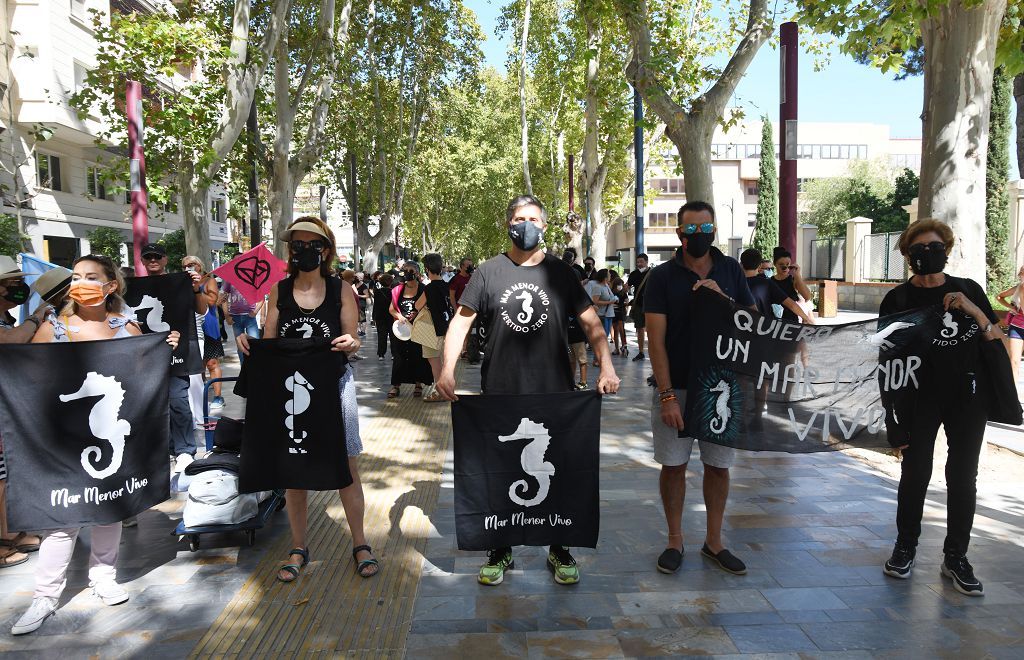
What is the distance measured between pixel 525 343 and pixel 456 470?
0.77m

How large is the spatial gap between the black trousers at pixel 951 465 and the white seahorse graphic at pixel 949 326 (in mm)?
340

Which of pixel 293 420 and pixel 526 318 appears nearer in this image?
pixel 526 318

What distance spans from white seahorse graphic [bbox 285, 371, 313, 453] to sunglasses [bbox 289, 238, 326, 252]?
687mm

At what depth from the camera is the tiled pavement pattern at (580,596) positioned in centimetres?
367

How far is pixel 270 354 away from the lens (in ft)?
14.4

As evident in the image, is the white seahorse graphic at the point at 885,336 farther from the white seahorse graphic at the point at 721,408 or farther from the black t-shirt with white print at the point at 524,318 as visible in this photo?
the black t-shirt with white print at the point at 524,318

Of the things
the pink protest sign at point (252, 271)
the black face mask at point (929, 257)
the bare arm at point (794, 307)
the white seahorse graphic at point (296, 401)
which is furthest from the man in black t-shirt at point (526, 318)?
the pink protest sign at point (252, 271)

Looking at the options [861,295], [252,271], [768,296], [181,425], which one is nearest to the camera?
[181,425]

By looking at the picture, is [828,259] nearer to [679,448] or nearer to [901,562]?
[901,562]

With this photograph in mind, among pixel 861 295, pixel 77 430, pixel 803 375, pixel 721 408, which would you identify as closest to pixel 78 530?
pixel 77 430

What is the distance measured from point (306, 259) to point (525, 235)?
1235 millimetres

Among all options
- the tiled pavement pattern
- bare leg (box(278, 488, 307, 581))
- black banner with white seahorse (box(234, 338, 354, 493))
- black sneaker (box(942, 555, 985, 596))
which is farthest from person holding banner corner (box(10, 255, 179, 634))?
black sneaker (box(942, 555, 985, 596))

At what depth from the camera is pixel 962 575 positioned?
418 cm

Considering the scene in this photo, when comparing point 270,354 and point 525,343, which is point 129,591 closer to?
point 270,354
